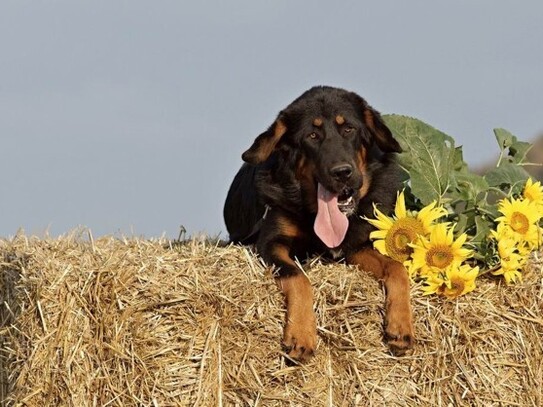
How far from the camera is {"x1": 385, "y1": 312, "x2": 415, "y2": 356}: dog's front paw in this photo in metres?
5.09

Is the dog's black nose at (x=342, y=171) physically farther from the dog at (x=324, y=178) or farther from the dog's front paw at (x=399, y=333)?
the dog's front paw at (x=399, y=333)

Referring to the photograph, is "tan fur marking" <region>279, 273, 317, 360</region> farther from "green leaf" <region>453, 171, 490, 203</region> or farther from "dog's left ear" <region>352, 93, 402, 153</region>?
"green leaf" <region>453, 171, 490, 203</region>

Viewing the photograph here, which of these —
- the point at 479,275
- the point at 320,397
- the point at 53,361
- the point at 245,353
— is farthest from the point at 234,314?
the point at 479,275

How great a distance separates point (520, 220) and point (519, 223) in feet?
0.07

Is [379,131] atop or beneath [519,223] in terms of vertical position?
atop

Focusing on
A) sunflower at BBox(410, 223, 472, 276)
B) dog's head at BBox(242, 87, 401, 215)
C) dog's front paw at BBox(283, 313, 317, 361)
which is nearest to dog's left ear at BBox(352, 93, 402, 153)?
dog's head at BBox(242, 87, 401, 215)

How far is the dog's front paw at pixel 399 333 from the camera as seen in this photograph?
5.09 meters

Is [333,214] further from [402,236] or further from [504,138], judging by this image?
[504,138]

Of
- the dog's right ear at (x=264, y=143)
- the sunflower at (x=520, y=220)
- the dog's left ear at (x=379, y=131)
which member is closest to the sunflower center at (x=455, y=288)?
the sunflower at (x=520, y=220)

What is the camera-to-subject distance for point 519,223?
5.66 metres

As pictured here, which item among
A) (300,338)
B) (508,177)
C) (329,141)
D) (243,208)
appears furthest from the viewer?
(243,208)

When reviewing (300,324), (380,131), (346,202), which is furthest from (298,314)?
(380,131)

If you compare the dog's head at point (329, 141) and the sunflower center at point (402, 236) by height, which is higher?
the dog's head at point (329, 141)

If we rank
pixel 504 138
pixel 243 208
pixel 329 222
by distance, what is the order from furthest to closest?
pixel 243 208, pixel 504 138, pixel 329 222
